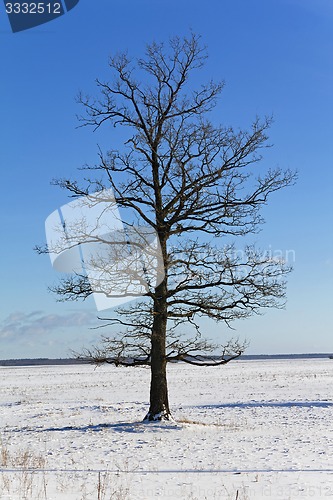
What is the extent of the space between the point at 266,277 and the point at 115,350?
5.20m

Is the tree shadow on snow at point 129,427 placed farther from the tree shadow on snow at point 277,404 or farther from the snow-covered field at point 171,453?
the tree shadow on snow at point 277,404

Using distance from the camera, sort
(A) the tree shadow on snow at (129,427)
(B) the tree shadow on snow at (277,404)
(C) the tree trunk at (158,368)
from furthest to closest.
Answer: (B) the tree shadow on snow at (277,404) → (C) the tree trunk at (158,368) → (A) the tree shadow on snow at (129,427)

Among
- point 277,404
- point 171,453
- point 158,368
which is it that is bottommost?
point 277,404

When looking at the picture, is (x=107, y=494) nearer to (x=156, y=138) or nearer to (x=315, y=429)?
(x=315, y=429)

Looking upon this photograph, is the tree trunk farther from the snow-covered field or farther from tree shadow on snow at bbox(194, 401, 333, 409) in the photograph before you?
tree shadow on snow at bbox(194, 401, 333, 409)

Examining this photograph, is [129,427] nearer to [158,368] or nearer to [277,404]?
[158,368]

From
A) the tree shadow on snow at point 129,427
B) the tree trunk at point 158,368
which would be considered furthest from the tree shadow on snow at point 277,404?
the tree shadow on snow at point 129,427

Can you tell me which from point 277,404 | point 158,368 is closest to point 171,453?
point 158,368

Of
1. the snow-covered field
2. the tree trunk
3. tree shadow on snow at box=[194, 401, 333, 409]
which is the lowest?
tree shadow on snow at box=[194, 401, 333, 409]

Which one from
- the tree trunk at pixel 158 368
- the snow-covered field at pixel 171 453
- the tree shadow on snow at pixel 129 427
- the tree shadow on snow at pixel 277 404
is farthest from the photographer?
the tree shadow on snow at pixel 277 404

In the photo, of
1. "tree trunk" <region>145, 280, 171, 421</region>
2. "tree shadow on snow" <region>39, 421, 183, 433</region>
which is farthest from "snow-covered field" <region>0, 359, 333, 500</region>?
"tree trunk" <region>145, 280, 171, 421</region>

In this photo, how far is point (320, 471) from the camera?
11797mm

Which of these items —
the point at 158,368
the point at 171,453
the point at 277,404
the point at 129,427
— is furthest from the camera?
the point at 277,404

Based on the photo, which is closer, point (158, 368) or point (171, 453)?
point (171, 453)
